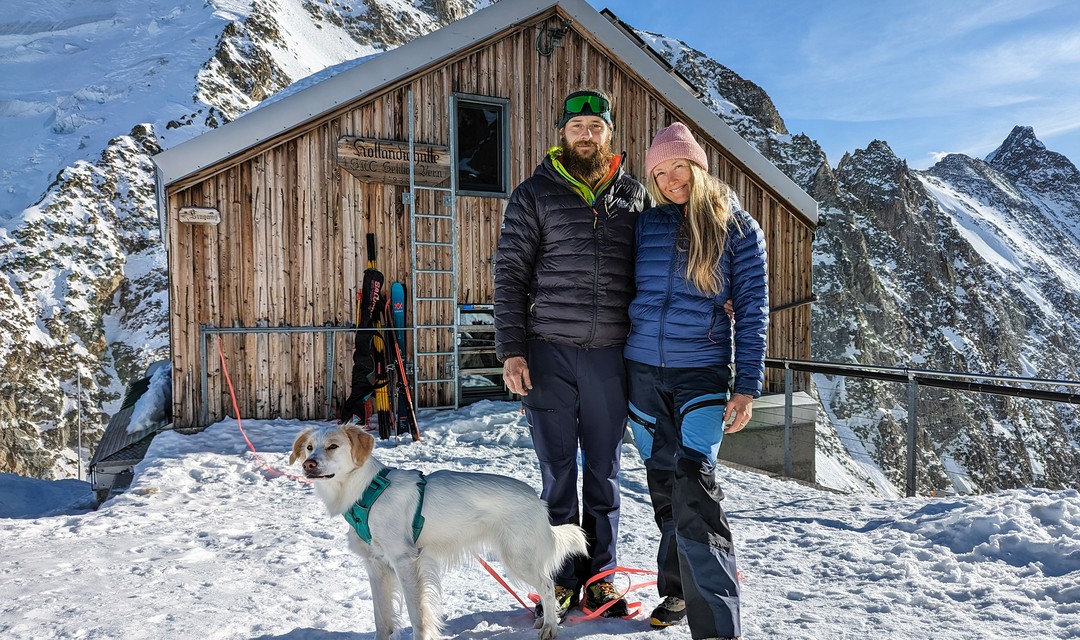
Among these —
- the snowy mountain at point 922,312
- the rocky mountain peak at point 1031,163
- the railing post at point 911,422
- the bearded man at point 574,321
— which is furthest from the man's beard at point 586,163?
the rocky mountain peak at point 1031,163

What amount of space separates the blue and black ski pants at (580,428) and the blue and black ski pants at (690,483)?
0.12 meters

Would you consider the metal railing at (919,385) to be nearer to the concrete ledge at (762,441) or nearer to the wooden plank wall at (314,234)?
the concrete ledge at (762,441)

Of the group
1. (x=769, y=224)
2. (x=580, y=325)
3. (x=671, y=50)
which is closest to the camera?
(x=580, y=325)

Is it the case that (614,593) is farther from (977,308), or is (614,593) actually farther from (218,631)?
(977,308)

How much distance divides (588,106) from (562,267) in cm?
74

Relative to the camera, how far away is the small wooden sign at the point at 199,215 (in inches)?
260

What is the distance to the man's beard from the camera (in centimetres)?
266

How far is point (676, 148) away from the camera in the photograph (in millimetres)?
2504

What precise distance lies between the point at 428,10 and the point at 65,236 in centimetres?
5043

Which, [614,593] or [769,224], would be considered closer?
[614,593]

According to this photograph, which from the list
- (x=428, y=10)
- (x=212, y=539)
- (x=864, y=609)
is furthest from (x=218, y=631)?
(x=428, y=10)

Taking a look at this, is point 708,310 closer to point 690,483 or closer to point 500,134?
point 690,483

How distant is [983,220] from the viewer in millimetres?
147875

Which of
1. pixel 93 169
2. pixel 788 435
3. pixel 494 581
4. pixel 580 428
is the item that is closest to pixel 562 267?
pixel 580 428
